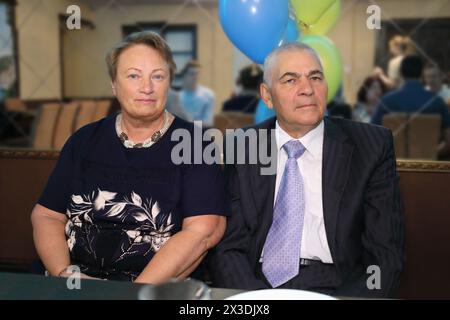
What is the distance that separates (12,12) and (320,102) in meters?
6.66

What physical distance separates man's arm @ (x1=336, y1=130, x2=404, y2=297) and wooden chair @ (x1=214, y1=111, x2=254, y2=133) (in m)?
1.97

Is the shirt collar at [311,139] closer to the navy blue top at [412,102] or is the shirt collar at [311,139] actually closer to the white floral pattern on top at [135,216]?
the white floral pattern on top at [135,216]

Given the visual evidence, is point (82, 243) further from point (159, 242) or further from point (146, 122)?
point (146, 122)

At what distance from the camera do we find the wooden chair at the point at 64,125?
4.02 m

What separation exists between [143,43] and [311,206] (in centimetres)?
66

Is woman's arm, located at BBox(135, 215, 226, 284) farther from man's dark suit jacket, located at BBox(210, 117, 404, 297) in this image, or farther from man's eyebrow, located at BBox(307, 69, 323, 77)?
man's eyebrow, located at BBox(307, 69, 323, 77)

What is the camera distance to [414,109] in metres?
3.34

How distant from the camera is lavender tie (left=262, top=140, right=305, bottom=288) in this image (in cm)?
136

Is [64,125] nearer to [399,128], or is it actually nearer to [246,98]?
[246,98]

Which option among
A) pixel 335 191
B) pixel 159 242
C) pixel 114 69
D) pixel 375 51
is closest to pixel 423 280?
pixel 335 191

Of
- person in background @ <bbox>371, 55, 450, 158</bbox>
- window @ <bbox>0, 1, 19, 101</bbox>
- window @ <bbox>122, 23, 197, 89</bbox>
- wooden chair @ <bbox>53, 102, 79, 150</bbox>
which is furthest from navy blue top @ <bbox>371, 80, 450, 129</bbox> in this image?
window @ <bbox>0, 1, 19, 101</bbox>

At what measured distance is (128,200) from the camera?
1.38 meters

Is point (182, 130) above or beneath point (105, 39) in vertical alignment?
beneath
